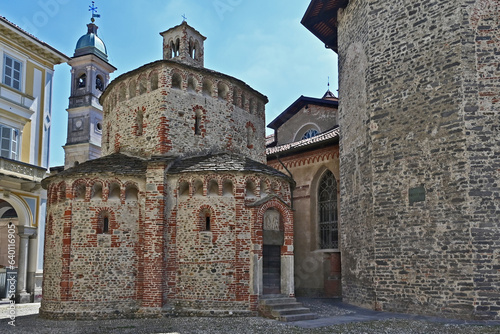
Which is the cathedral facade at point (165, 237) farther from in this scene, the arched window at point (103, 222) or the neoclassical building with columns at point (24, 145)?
the neoclassical building with columns at point (24, 145)

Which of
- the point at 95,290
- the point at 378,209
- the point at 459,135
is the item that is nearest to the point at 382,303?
the point at 378,209

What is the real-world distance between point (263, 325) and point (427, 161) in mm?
6715

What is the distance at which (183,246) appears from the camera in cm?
1440

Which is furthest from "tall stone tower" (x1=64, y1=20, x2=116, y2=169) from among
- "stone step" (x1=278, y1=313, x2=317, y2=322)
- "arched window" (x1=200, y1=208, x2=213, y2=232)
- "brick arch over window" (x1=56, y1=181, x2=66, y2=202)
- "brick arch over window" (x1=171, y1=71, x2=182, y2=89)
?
"stone step" (x1=278, y1=313, x2=317, y2=322)

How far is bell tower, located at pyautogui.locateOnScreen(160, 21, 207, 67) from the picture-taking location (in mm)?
19016

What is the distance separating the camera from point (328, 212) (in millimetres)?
20938

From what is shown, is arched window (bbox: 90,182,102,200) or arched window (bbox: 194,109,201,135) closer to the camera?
arched window (bbox: 90,182,102,200)

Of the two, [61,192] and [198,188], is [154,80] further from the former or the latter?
[61,192]

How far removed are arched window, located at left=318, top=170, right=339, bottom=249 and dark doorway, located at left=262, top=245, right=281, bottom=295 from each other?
20.1 feet

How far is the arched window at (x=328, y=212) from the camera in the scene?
20578 mm

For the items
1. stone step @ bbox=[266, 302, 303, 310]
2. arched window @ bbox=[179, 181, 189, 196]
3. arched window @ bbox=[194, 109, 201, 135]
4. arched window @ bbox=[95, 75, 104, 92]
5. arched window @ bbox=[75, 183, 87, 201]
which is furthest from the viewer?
arched window @ bbox=[95, 75, 104, 92]

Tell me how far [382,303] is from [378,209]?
289 cm

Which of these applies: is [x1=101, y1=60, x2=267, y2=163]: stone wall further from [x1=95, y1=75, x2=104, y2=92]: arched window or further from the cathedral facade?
[x1=95, y1=75, x2=104, y2=92]: arched window

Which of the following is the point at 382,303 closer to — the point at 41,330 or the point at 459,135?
the point at 459,135
